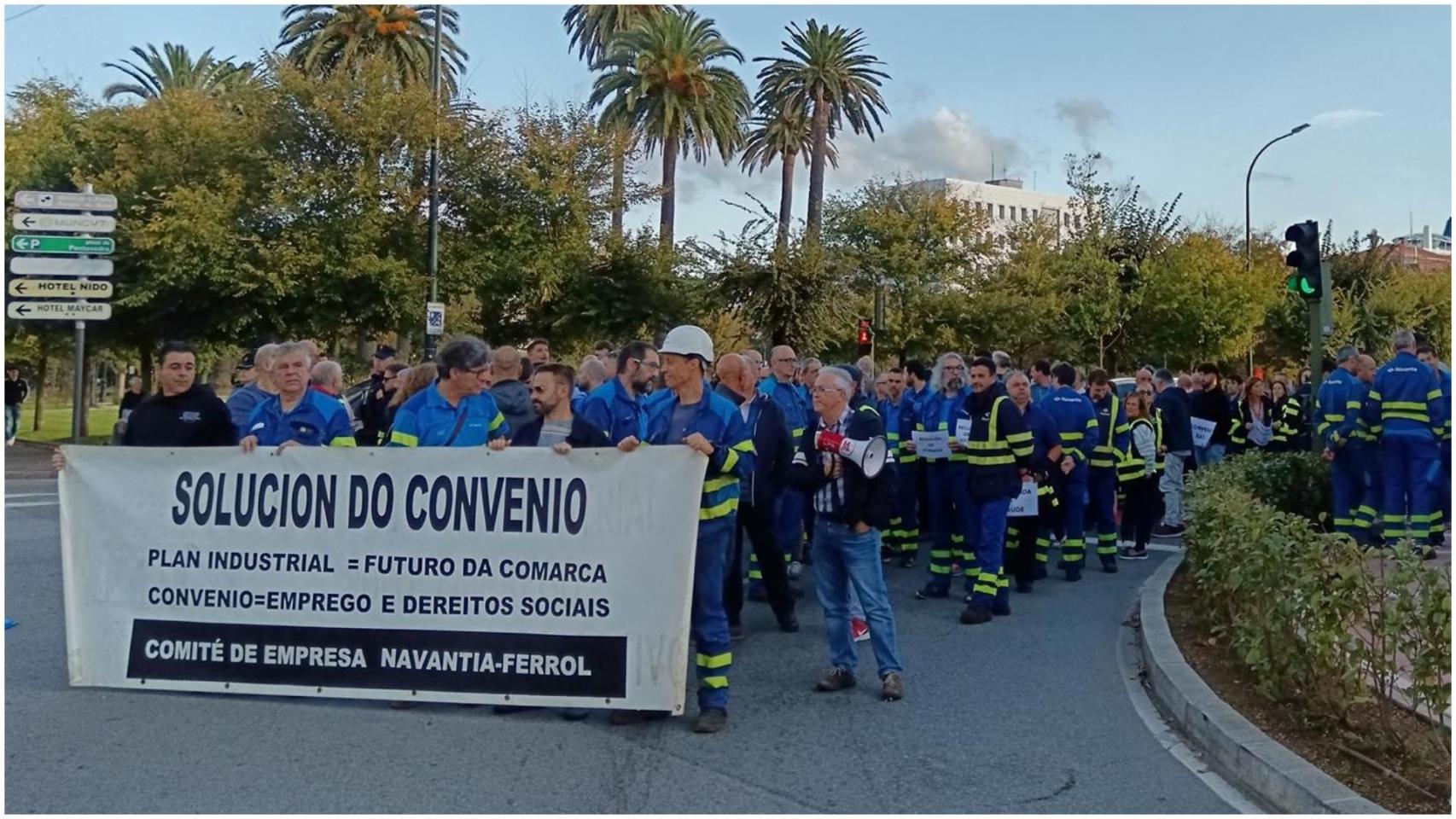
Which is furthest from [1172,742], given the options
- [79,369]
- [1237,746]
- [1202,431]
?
[79,369]

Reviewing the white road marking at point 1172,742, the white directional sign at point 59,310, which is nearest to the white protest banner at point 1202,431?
the white road marking at point 1172,742

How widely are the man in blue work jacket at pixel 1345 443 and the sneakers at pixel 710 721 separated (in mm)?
7243

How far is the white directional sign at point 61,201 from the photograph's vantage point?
11.8 m

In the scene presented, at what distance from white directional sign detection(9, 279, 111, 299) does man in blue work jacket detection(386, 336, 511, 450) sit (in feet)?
25.7

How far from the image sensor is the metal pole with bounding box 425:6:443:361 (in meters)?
22.7

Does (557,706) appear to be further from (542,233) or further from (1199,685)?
(542,233)

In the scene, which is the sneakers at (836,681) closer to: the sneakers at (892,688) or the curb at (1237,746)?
the sneakers at (892,688)

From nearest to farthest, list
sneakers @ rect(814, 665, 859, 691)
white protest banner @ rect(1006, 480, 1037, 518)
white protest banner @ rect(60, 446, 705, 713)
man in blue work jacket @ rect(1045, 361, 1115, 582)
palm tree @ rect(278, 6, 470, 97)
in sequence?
white protest banner @ rect(60, 446, 705, 713) → sneakers @ rect(814, 665, 859, 691) → white protest banner @ rect(1006, 480, 1037, 518) → man in blue work jacket @ rect(1045, 361, 1115, 582) → palm tree @ rect(278, 6, 470, 97)

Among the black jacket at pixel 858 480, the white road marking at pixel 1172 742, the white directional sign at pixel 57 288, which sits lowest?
the white road marking at pixel 1172 742

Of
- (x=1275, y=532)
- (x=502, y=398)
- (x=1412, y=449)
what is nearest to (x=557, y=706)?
(x=502, y=398)

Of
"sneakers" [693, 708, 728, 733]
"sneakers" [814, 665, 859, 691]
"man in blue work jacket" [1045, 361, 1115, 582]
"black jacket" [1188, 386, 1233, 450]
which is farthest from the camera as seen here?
"black jacket" [1188, 386, 1233, 450]

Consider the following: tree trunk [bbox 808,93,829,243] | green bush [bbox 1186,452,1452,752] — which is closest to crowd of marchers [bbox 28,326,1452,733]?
green bush [bbox 1186,452,1452,752]

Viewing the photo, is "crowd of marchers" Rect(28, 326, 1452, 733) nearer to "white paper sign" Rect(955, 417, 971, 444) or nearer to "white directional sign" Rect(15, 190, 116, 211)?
"white paper sign" Rect(955, 417, 971, 444)

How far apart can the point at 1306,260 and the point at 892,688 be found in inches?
276
